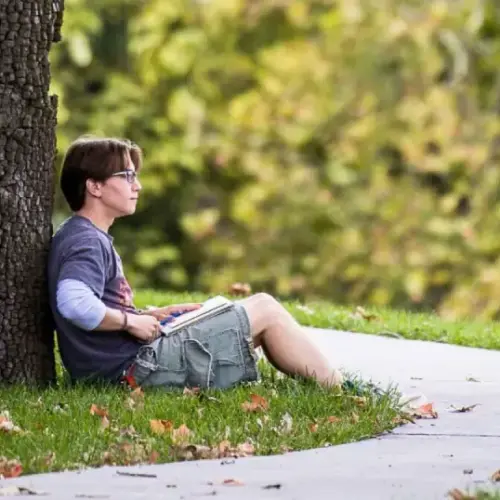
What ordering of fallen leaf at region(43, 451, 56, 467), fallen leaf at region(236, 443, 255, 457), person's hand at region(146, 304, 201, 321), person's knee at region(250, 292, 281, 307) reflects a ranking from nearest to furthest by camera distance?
fallen leaf at region(43, 451, 56, 467) → fallen leaf at region(236, 443, 255, 457) → person's knee at region(250, 292, 281, 307) → person's hand at region(146, 304, 201, 321)

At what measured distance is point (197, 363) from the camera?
7367 mm

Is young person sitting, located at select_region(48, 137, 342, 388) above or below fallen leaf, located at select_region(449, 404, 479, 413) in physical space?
above

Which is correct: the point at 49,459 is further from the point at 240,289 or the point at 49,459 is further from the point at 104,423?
the point at 240,289

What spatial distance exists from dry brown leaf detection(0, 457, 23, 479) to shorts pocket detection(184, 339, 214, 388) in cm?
167

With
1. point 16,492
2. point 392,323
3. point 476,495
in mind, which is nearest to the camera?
point 476,495

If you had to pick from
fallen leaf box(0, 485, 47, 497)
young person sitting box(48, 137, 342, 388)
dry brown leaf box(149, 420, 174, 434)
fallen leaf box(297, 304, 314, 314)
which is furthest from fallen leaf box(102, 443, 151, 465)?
fallen leaf box(297, 304, 314, 314)

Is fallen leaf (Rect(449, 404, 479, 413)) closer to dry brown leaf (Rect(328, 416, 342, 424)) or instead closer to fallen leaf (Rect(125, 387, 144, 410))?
dry brown leaf (Rect(328, 416, 342, 424))

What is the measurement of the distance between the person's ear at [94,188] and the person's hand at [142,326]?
0.58 m

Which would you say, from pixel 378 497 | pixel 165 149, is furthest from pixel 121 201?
pixel 165 149

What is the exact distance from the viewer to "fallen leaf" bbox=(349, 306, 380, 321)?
37.5ft

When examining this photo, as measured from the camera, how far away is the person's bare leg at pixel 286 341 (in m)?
7.43

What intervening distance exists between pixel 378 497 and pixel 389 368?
11.9ft

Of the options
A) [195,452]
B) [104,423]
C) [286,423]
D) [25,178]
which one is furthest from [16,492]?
[25,178]

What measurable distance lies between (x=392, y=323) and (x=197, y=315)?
376 centimetres
